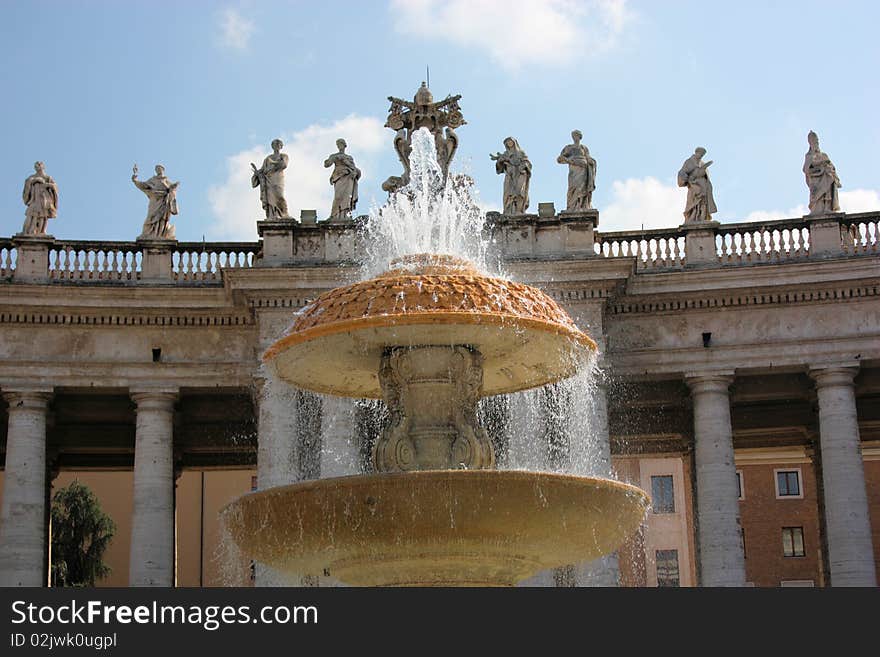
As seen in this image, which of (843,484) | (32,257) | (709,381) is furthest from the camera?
(32,257)

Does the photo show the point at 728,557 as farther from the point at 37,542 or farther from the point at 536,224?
the point at 37,542

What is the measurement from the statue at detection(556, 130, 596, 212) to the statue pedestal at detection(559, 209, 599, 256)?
12.0 inches

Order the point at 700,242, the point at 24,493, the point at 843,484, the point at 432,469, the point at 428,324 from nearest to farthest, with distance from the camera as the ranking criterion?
1. the point at 428,324
2. the point at 432,469
3. the point at 843,484
4. the point at 24,493
5. the point at 700,242

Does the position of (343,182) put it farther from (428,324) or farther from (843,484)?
(428,324)

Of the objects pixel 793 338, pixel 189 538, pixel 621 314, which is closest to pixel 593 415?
pixel 621 314

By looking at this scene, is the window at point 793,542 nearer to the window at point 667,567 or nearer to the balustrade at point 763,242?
the window at point 667,567

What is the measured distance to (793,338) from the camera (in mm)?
33750

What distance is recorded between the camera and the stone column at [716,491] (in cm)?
3241

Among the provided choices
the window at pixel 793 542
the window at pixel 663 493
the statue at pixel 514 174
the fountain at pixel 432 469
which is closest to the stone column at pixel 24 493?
the statue at pixel 514 174

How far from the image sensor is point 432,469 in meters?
18.1

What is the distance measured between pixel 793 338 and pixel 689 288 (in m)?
2.61

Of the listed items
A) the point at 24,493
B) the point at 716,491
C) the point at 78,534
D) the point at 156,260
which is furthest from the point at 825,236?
the point at 78,534

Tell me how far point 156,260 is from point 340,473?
736 cm
